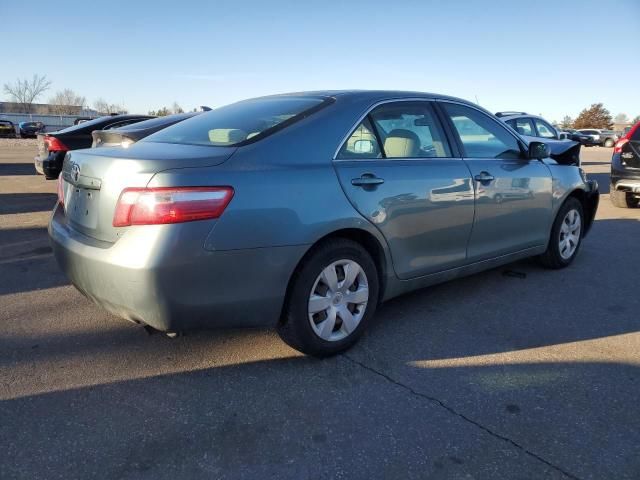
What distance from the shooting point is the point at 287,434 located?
2.35m

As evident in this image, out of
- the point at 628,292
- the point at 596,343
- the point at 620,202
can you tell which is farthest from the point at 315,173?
the point at 620,202

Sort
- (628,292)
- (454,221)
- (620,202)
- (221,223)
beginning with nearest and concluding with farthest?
(221,223) → (454,221) → (628,292) → (620,202)

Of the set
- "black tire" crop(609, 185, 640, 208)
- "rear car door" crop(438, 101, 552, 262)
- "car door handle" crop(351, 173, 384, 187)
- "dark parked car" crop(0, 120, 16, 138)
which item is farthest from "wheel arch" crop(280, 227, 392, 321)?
"dark parked car" crop(0, 120, 16, 138)

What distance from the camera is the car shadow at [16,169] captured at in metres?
12.1

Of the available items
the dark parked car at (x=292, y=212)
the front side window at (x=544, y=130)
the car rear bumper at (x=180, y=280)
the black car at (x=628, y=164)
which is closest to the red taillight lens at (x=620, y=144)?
the black car at (x=628, y=164)

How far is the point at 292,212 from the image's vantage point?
8.86ft

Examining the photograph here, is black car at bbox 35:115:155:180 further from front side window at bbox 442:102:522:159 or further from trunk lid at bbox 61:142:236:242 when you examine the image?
front side window at bbox 442:102:522:159

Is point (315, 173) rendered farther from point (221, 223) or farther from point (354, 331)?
point (354, 331)

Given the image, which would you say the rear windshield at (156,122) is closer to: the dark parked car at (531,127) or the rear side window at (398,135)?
the rear side window at (398,135)

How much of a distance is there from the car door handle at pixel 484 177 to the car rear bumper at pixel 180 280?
172 centimetres

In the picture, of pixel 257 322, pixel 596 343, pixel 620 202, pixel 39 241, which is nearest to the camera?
pixel 257 322

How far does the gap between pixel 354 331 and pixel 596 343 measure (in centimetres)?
161

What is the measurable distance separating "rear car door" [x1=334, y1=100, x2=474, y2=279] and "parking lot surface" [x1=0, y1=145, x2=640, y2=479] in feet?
1.79

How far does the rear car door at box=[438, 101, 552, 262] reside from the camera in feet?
12.6
